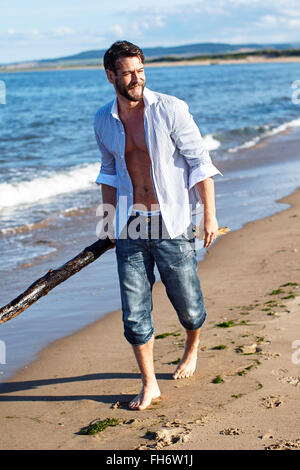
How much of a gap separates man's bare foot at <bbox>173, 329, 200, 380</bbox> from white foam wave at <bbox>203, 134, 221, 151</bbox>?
14197 millimetres

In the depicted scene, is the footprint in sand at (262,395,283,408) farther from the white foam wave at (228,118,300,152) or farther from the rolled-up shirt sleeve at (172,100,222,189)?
the white foam wave at (228,118,300,152)

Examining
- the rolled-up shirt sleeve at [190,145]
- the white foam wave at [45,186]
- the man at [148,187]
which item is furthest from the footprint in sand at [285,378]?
the white foam wave at [45,186]

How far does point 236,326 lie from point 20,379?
1.64 metres

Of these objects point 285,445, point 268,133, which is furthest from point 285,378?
point 268,133

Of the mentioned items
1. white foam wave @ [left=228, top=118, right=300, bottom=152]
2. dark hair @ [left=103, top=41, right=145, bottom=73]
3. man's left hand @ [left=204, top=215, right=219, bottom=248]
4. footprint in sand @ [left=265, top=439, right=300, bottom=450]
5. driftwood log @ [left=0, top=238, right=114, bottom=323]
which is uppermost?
dark hair @ [left=103, top=41, right=145, bottom=73]

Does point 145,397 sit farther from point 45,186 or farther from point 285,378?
point 45,186

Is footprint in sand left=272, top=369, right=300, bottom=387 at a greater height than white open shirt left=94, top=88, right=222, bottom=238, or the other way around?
white open shirt left=94, top=88, right=222, bottom=238

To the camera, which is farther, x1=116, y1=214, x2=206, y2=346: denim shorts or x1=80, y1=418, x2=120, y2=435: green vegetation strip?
x1=116, y1=214, x2=206, y2=346: denim shorts

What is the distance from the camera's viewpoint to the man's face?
3514 millimetres

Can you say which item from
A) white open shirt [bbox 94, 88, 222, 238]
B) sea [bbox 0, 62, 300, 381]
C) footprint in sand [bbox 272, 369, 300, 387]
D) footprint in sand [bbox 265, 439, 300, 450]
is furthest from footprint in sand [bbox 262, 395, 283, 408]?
sea [bbox 0, 62, 300, 381]

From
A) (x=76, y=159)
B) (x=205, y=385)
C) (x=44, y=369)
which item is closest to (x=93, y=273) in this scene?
(x=44, y=369)

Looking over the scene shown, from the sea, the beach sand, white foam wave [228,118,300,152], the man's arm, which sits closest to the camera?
the beach sand

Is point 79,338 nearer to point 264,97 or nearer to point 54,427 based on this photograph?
point 54,427

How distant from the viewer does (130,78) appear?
3533 mm
